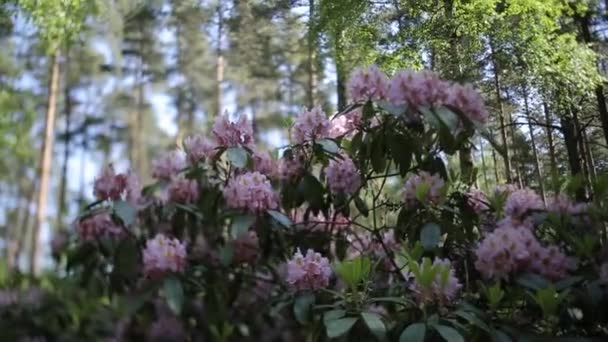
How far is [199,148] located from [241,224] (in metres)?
0.19

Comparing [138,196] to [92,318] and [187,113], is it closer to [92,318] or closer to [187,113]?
[92,318]

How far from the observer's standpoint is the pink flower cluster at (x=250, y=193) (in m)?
0.82

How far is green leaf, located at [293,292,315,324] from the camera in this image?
0.77 meters

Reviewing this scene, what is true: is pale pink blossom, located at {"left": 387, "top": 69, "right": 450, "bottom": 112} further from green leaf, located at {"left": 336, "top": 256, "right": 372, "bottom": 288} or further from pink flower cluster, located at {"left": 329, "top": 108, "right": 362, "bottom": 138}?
green leaf, located at {"left": 336, "top": 256, "right": 372, "bottom": 288}

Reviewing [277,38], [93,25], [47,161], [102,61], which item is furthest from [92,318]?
[93,25]

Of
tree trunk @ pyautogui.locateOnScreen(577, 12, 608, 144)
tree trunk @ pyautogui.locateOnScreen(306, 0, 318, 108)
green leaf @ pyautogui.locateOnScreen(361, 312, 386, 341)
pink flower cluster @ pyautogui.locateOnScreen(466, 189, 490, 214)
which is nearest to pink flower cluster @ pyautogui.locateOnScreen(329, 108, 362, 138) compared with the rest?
pink flower cluster @ pyautogui.locateOnScreen(466, 189, 490, 214)

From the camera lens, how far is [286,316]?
2.76 feet

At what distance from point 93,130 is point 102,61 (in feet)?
0.83

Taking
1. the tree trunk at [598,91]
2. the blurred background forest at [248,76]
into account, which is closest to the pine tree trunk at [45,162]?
the blurred background forest at [248,76]

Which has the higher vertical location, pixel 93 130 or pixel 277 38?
pixel 277 38

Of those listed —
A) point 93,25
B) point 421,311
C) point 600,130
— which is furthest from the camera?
point 93,25

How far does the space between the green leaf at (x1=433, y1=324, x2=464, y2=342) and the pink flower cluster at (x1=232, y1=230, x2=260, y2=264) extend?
Result: 279 millimetres

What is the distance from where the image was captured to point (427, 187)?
0.88m

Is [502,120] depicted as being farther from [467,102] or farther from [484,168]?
[467,102]
